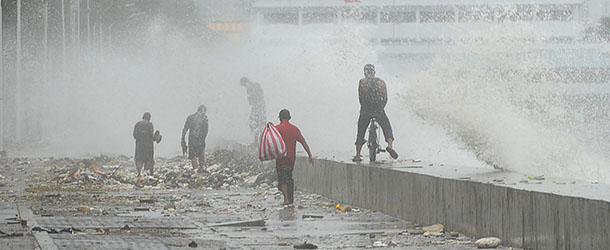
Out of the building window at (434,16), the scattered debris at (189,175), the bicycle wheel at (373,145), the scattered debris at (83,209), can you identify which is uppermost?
the building window at (434,16)

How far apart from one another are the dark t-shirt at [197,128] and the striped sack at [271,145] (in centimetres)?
1006

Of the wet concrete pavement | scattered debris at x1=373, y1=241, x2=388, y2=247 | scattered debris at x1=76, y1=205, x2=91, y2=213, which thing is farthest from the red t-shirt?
scattered debris at x1=373, y1=241, x2=388, y2=247

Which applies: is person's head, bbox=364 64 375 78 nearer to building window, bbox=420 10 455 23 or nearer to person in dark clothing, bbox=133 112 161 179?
person in dark clothing, bbox=133 112 161 179

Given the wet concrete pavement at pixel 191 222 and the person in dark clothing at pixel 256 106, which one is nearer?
the wet concrete pavement at pixel 191 222

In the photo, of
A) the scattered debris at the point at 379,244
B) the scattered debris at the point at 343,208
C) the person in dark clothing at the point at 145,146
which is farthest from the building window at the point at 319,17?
the scattered debris at the point at 379,244

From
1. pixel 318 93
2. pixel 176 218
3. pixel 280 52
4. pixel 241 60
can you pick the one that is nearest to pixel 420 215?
pixel 176 218

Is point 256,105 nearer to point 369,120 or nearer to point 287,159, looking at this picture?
point 369,120

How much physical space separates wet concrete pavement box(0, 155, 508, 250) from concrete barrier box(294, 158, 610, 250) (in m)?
0.23

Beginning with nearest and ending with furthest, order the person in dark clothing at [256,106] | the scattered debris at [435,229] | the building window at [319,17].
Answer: the scattered debris at [435,229]
the person in dark clothing at [256,106]
the building window at [319,17]

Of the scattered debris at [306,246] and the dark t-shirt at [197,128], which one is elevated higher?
the dark t-shirt at [197,128]

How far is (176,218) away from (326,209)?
95.6 inches

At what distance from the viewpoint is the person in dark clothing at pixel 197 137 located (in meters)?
28.3

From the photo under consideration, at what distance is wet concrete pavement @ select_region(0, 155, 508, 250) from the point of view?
12.5 metres

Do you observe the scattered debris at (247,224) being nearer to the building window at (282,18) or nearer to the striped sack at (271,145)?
the striped sack at (271,145)
